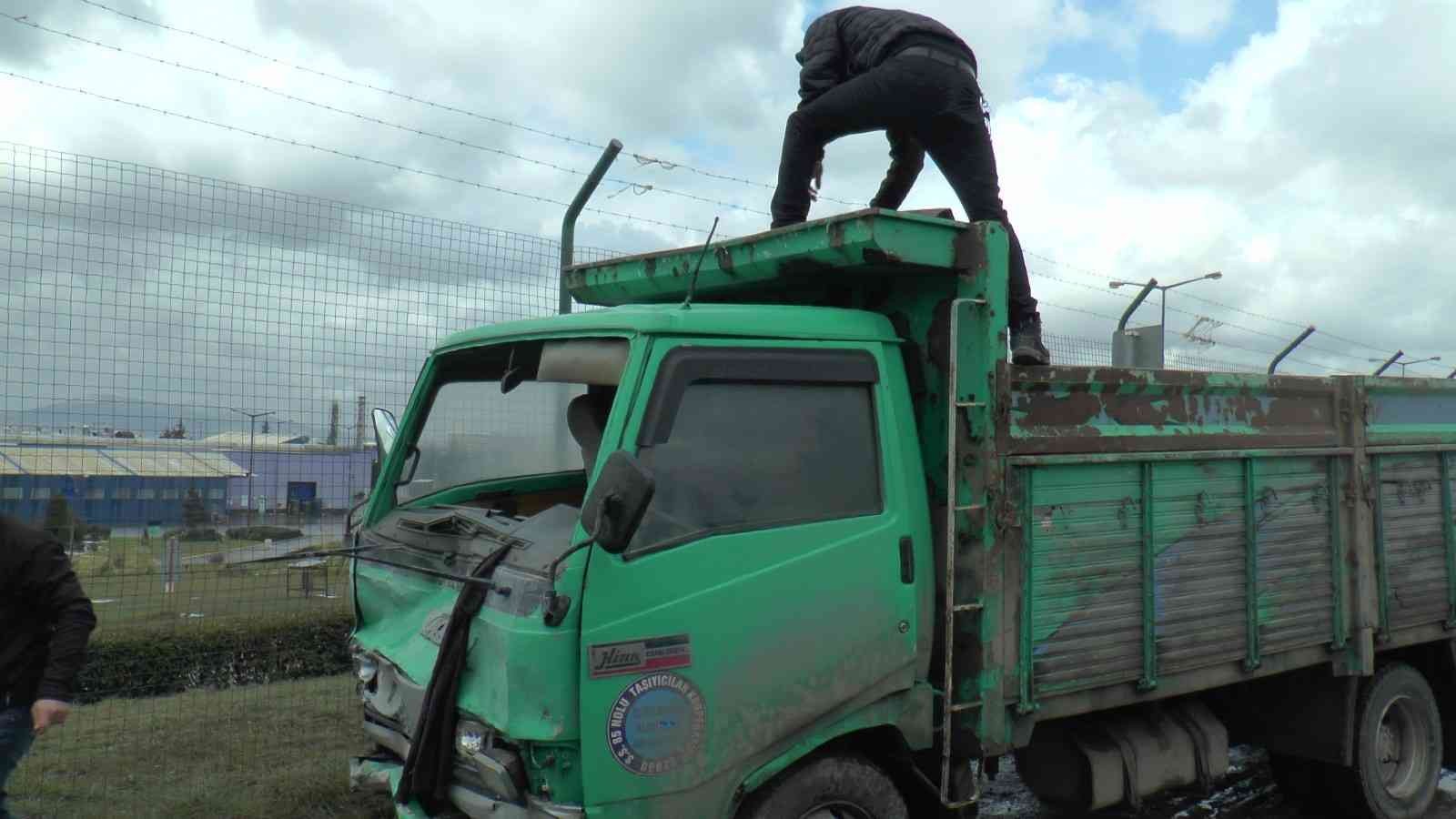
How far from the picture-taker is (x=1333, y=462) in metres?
5.09

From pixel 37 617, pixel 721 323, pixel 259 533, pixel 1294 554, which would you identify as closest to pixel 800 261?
pixel 721 323

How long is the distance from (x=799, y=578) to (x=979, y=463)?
0.81 meters

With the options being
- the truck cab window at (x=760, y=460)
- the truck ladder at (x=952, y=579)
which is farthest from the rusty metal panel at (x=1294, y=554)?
the truck cab window at (x=760, y=460)

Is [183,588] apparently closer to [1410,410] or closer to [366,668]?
[366,668]

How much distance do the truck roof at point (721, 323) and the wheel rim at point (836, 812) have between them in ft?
4.88

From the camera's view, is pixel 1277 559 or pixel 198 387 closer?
pixel 1277 559

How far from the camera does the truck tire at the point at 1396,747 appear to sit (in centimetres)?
541

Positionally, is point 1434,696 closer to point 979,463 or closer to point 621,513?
point 979,463

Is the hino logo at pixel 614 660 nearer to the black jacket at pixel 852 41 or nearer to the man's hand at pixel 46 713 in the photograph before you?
the man's hand at pixel 46 713

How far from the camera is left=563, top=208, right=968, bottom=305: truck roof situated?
3.65m

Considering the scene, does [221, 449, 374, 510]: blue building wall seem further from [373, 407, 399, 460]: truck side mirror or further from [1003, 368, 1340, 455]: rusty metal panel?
[1003, 368, 1340, 455]: rusty metal panel

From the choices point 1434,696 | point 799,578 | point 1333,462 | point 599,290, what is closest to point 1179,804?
point 1434,696

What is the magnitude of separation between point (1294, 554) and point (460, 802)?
3.69 meters

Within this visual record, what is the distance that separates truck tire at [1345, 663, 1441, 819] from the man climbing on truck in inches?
113
